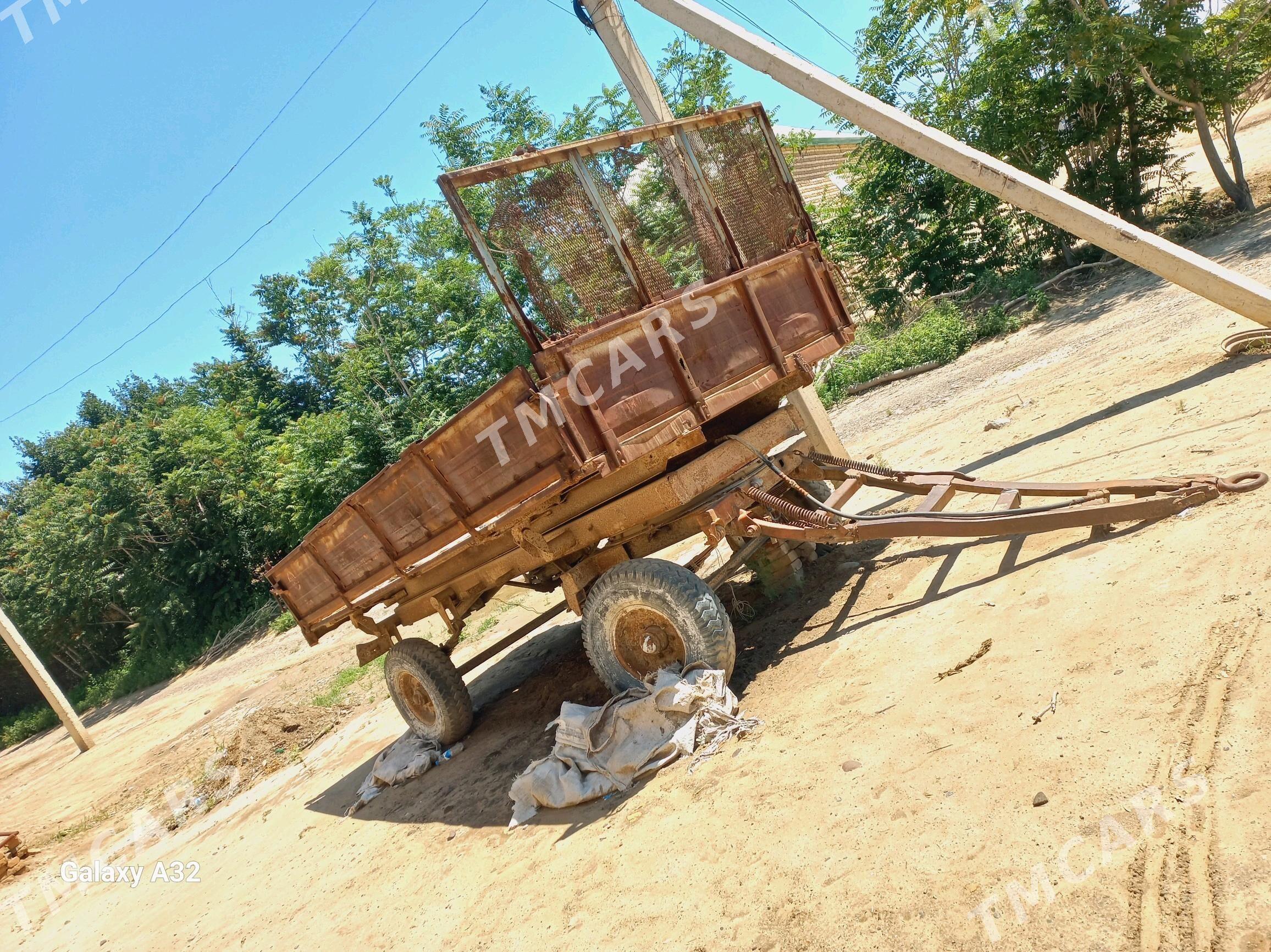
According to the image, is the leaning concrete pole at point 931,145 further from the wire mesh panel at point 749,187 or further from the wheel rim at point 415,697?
the wheel rim at point 415,697

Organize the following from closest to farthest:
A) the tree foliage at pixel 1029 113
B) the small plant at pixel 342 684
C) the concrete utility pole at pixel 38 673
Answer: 1. the small plant at pixel 342 684
2. the tree foliage at pixel 1029 113
3. the concrete utility pole at pixel 38 673

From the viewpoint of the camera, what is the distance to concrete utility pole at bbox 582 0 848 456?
21.8ft

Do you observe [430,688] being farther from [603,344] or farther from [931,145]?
[931,145]

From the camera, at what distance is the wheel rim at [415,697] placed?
20.8 ft

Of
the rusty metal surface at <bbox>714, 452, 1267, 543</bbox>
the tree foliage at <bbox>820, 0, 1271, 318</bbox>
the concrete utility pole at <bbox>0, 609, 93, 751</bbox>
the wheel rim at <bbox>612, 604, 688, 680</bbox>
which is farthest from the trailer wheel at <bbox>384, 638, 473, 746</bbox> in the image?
the concrete utility pole at <bbox>0, 609, 93, 751</bbox>

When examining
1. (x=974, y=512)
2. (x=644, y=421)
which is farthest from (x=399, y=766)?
(x=974, y=512)

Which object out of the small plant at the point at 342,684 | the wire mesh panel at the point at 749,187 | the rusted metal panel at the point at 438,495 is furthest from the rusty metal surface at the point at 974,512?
the small plant at the point at 342,684

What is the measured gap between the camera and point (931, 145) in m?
6.64

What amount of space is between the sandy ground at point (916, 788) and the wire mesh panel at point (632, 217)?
234 centimetres

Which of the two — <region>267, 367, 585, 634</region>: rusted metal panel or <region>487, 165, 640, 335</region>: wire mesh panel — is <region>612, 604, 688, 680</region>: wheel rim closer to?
<region>267, 367, 585, 634</region>: rusted metal panel

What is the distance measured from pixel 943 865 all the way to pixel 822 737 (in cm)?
112

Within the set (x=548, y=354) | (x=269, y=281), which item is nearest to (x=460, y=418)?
(x=548, y=354)

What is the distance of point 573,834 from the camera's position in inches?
154

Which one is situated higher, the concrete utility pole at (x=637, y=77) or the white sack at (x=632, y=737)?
the concrete utility pole at (x=637, y=77)
